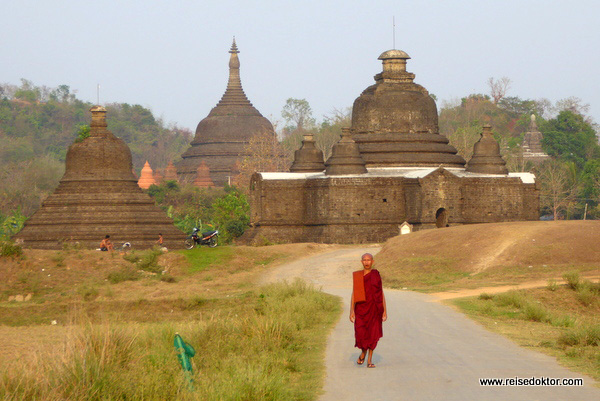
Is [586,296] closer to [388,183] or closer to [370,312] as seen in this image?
[370,312]

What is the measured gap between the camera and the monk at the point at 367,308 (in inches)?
466

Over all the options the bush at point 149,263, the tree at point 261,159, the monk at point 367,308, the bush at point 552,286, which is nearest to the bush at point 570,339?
the monk at point 367,308

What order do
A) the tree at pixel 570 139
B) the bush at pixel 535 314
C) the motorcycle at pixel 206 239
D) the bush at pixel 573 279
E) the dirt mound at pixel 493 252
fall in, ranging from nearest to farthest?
the bush at pixel 535 314 < the bush at pixel 573 279 < the dirt mound at pixel 493 252 < the motorcycle at pixel 206 239 < the tree at pixel 570 139

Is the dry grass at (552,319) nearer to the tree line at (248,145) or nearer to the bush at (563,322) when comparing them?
the bush at (563,322)

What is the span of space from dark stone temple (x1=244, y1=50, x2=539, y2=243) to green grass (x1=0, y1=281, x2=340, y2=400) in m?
26.7

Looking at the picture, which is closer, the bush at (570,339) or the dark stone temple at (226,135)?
the bush at (570,339)

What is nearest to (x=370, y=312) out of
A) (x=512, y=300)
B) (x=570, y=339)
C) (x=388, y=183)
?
(x=570, y=339)

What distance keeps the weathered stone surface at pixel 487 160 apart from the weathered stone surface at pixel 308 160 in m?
6.72

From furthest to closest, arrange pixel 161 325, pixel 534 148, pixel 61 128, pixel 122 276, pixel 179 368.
A: pixel 61 128 < pixel 534 148 < pixel 122 276 < pixel 161 325 < pixel 179 368

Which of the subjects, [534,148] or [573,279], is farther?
[534,148]

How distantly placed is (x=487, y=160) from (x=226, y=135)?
123 feet

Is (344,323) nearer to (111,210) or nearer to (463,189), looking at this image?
(111,210)

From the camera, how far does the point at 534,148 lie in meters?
82.2

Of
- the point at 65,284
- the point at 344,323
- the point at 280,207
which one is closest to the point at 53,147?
the point at 280,207
